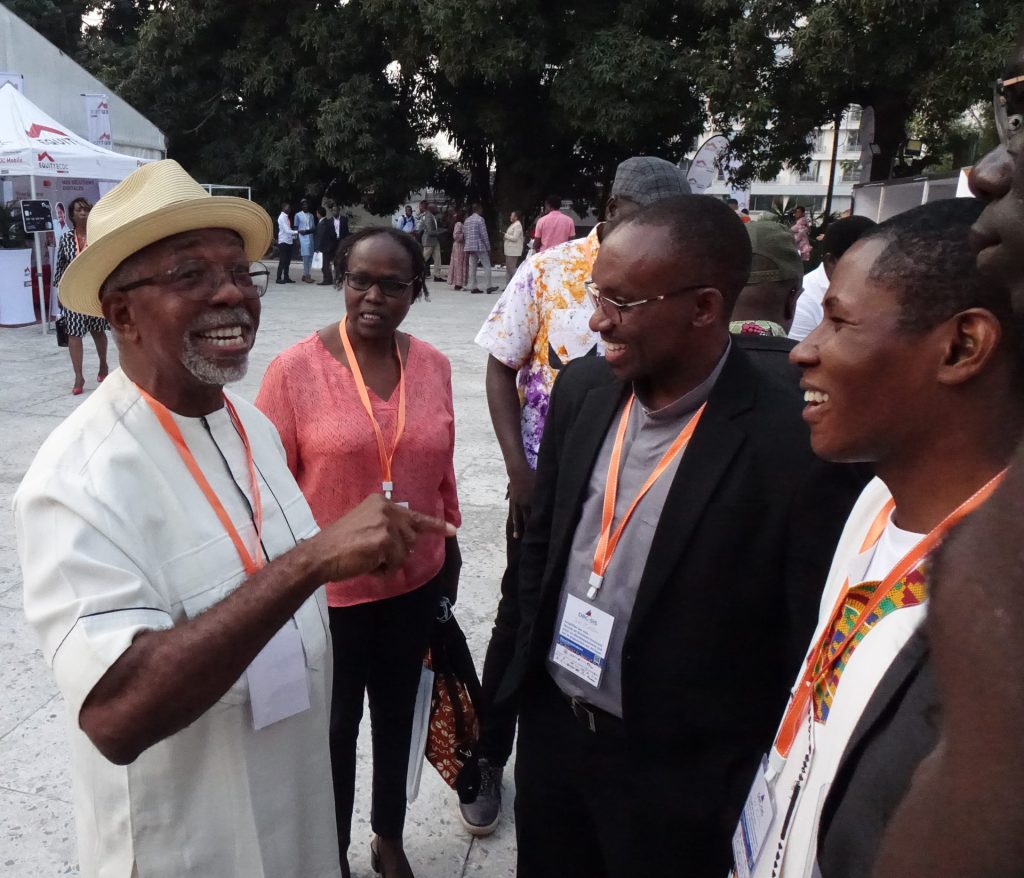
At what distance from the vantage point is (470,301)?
16.0 meters

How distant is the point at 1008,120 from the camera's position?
60 centimetres

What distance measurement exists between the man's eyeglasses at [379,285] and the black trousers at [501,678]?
0.98 metres

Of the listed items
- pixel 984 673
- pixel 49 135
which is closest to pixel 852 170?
pixel 49 135

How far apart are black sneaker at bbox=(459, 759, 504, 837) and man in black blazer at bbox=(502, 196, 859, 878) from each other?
901 millimetres

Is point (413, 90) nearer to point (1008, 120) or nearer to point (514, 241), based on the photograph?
point (514, 241)

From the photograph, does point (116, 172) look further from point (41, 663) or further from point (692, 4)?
point (692, 4)

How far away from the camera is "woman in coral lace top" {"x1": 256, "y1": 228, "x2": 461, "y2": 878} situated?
2465mm

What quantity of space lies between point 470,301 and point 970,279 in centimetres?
1517

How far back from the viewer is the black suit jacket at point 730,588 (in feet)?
5.59

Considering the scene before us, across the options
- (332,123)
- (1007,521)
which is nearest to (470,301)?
(332,123)

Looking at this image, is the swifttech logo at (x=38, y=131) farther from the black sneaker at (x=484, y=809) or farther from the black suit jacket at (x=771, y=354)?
the black suit jacket at (x=771, y=354)

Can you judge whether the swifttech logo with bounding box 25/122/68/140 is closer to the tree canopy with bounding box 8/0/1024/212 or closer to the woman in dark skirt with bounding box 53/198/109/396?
the woman in dark skirt with bounding box 53/198/109/396

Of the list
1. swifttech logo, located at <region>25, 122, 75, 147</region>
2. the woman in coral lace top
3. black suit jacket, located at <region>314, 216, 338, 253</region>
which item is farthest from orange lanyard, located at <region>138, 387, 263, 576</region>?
black suit jacket, located at <region>314, 216, 338, 253</region>

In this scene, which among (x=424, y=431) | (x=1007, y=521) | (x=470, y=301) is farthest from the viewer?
(x=470, y=301)
